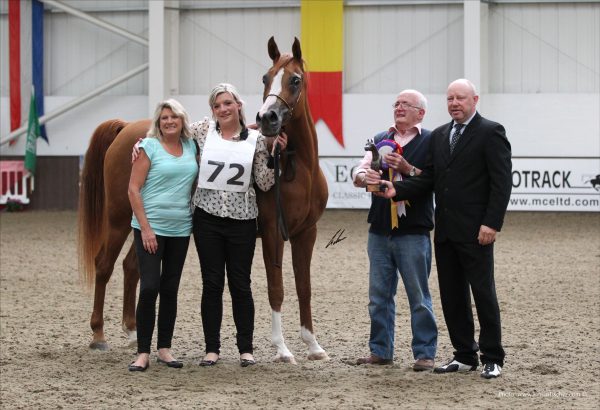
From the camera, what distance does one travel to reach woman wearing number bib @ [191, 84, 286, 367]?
16.9ft

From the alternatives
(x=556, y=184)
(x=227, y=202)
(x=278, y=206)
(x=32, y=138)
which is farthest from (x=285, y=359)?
(x=32, y=138)

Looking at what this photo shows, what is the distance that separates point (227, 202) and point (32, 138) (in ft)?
48.8

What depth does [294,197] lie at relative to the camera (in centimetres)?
543

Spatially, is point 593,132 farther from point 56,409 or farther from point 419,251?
point 56,409

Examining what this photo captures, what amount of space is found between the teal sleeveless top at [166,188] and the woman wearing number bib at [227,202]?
8cm

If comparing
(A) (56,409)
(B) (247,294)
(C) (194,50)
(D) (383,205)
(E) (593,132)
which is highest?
(C) (194,50)

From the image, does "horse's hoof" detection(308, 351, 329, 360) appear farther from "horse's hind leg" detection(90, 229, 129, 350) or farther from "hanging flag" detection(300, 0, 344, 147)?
"hanging flag" detection(300, 0, 344, 147)

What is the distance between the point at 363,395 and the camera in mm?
4680

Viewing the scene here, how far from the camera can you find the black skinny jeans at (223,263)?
5211 millimetres

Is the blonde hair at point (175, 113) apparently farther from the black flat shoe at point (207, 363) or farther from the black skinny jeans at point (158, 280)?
the black flat shoe at point (207, 363)

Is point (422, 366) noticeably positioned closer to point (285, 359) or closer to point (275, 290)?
point (285, 359)

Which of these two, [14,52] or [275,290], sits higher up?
[14,52]

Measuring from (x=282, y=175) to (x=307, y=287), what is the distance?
28.3 inches

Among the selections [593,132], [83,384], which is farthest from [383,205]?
[593,132]
